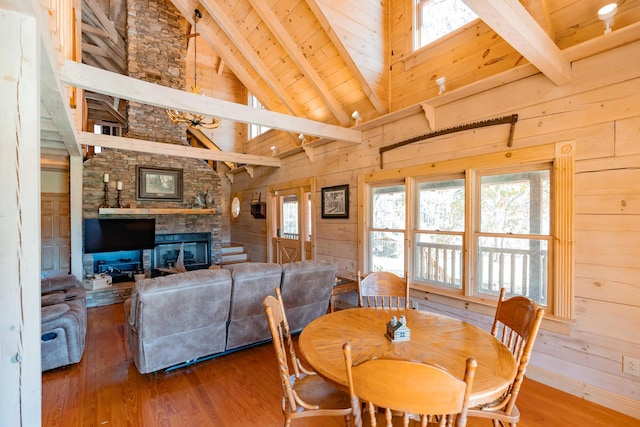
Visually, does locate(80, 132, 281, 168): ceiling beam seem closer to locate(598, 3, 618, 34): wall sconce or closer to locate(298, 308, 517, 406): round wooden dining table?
locate(298, 308, 517, 406): round wooden dining table

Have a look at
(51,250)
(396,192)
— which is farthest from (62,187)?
(396,192)

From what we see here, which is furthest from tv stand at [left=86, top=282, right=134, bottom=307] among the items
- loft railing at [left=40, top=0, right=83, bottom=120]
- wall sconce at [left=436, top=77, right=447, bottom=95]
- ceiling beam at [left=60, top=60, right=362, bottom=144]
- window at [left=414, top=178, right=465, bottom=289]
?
wall sconce at [left=436, top=77, right=447, bottom=95]

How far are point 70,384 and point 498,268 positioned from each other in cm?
404

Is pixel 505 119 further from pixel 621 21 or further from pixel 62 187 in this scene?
pixel 62 187

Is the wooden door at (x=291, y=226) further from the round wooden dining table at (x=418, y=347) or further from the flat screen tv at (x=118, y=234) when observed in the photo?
the round wooden dining table at (x=418, y=347)

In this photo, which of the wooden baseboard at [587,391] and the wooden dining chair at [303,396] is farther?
the wooden baseboard at [587,391]

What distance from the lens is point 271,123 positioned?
11.7 feet

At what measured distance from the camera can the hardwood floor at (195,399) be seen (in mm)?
2062

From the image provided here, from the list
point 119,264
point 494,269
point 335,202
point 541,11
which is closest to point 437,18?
point 541,11

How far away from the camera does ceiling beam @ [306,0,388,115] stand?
3.27 meters

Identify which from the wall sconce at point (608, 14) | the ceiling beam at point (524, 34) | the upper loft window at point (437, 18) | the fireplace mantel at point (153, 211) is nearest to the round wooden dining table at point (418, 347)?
the ceiling beam at point (524, 34)

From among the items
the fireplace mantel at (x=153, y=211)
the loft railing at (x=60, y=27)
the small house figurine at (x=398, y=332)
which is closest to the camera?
the small house figurine at (x=398, y=332)

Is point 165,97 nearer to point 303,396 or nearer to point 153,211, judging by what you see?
point 303,396

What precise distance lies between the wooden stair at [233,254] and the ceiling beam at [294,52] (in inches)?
181
